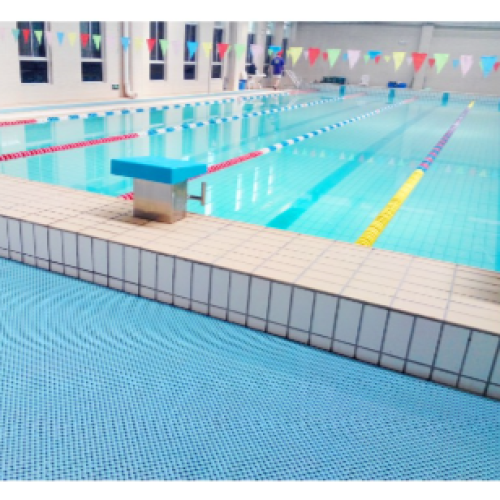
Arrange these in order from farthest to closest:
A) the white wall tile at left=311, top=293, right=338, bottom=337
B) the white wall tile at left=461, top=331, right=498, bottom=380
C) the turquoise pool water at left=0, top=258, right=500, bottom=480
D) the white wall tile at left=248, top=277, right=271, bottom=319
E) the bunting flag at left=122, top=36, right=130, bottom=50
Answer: the bunting flag at left=122, top=36, right=130, bottom=50 → the white wall tile at left=248, top=277, right=271, bottom=319 → the white wall tile at left=311, top=293, right=338, bottom=337 → the white wall tile at left=461, top=331, right=498, bottom=380 → the turquoise pool water at left=0, top=258, right=500, bottom=480

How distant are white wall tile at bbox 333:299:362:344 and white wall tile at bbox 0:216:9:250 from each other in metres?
1.78

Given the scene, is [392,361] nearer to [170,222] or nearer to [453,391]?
[453,391]

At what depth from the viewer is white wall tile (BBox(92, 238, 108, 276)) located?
2.41 m

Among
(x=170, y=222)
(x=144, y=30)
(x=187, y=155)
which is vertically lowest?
(x=187, y=155)

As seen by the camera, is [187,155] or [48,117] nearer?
[187,155]

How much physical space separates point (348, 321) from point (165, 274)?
0.86 m

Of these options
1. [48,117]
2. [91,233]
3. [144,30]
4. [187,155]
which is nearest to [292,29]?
[144,30]

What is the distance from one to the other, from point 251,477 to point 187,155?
613cm

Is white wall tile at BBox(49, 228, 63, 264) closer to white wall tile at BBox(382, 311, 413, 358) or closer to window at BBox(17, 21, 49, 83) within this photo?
white wall tile at BBox(382, 311, 413, 358)

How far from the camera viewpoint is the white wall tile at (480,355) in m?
1.81

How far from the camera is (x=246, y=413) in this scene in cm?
167

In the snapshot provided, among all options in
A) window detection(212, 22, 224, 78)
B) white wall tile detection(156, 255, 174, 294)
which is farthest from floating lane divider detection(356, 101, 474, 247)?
window detection(212, 22, 224, 78)

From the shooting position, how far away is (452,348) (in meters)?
1.86

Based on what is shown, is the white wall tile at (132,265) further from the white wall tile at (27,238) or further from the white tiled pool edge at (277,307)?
the white wall tile at (27,238)
